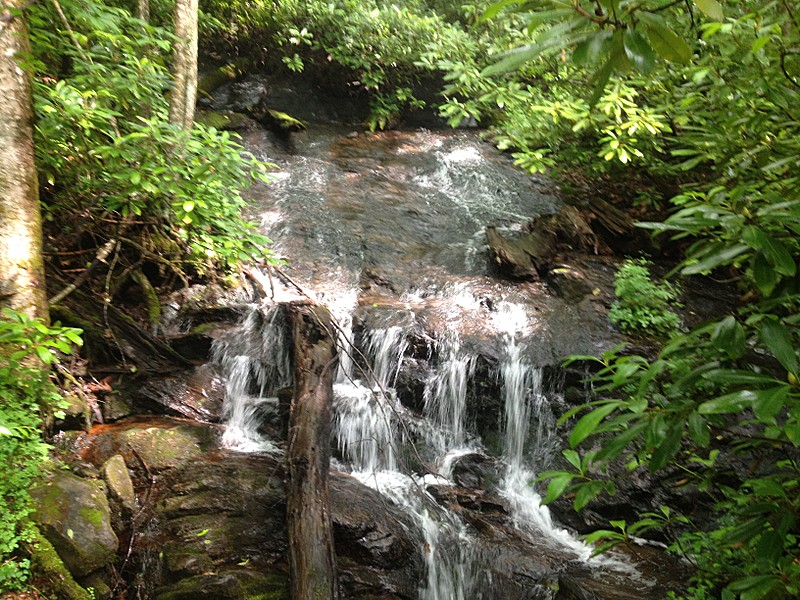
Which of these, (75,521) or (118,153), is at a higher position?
(118,153)

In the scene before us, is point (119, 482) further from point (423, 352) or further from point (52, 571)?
point (423, 352)

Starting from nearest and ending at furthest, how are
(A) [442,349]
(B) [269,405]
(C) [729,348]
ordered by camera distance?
(C) [729,348], (B) [269,405], (A) [442,349]

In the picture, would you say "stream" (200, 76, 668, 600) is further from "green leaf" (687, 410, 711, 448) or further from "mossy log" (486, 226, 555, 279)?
"green leaf" (687, 410, 711, 448)

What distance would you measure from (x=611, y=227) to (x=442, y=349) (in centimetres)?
357

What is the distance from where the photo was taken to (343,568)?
12.1ft

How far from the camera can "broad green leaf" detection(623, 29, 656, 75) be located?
125 cm

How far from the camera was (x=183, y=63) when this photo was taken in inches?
210

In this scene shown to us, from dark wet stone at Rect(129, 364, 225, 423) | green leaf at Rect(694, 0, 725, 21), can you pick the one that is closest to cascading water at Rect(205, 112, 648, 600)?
dark wet stone at Rect(129, 364, 225, 423)

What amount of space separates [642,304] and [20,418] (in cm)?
603

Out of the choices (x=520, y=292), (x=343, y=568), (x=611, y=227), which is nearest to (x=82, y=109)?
(x=343, y=568)

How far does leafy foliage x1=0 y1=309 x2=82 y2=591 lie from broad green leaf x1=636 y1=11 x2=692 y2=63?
2.80 meters

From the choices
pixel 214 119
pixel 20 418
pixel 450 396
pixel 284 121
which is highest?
pixel 284 121

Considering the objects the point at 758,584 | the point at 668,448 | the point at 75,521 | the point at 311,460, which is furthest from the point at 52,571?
the point at 758,584

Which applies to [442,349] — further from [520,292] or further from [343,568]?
[343,568]
